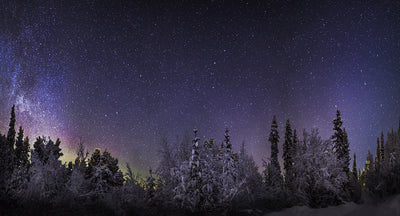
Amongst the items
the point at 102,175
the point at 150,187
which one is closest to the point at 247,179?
the point at 150,187

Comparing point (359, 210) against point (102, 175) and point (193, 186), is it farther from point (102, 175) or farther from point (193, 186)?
point (102, 175)

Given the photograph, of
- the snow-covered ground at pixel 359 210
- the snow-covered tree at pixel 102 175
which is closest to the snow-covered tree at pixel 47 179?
the snow-covered tree at pixel 102 175

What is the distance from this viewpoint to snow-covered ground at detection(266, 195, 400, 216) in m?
8.45

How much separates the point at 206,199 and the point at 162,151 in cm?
400

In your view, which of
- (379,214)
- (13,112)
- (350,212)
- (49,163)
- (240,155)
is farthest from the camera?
(13,112)

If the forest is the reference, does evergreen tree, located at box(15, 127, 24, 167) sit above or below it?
above

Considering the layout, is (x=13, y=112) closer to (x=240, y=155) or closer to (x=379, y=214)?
(x=240, y=155)

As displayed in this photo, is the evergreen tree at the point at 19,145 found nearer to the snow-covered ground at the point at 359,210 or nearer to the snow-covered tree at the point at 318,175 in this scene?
the snow-covered tree at the point at 318,175

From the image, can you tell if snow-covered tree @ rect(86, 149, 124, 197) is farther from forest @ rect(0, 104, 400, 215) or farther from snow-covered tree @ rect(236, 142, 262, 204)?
snow-covered tree @ rect(236, 142, 262, 204)

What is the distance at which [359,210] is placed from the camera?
31.3 ft

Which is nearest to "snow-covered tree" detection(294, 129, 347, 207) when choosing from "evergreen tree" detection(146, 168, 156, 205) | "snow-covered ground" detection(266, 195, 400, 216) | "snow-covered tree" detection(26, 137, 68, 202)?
"snow-covered ground" detection(266, 195, 400, 216)

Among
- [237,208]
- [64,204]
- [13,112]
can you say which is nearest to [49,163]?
[64,204]

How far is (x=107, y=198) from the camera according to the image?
44.4 ft

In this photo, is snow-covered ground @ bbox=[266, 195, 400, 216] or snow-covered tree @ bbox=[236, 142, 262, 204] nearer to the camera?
snow-covered ground @ bbox=[266, 195, 400, 216]
